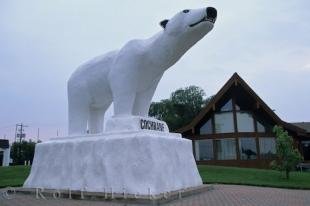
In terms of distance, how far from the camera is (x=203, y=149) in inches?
1232

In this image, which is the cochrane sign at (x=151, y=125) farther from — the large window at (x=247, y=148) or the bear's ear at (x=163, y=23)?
the large window at (x=247, y=148)

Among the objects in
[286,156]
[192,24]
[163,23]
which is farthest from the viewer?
[286,156]

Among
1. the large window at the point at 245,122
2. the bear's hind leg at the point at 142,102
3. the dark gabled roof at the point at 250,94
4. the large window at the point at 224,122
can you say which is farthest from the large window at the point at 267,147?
the bear's hind leg at the point at 142,102

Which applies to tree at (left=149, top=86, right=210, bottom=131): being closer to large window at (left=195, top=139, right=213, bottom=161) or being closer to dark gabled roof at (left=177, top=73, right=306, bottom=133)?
large window at (left=195, top=139, right=213, bottom=161)

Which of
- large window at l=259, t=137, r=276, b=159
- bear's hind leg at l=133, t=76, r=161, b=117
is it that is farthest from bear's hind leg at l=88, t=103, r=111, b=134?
large window at l=259, t=137, r=276, b=159

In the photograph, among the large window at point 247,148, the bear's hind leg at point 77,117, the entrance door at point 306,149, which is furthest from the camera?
the entrance door at point 306,149

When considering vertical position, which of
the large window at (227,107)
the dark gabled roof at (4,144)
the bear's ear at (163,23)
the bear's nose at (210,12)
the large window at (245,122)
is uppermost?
the large window at (227,107)

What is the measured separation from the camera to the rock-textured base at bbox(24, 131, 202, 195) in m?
9.27

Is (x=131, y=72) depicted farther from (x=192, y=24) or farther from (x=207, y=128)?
(x=207, y=128)

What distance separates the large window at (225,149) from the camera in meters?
30.3

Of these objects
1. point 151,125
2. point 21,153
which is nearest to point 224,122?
point 151,125

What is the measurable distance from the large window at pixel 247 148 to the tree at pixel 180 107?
1709 centimetres

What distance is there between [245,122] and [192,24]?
72.5 feet

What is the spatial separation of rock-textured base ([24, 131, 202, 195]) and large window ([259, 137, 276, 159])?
777 inches
